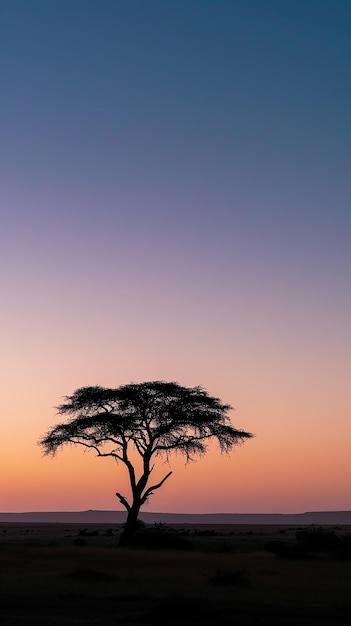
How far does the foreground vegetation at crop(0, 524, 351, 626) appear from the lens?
20031 mm

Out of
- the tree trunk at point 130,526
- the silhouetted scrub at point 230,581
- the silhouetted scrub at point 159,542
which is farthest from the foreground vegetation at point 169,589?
the tree trunk at point 130,526

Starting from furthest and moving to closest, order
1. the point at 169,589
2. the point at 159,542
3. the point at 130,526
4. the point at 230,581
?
1. the point at 130,526
2. the point at 159,542
3. the point at 230,581
4. the point at 169,589

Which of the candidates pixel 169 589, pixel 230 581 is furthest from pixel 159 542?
pixel 169 589

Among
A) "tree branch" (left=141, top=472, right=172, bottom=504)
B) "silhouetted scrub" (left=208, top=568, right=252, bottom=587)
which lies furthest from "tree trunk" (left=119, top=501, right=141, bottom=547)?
"silhouetted scrub" (left=208, top=568, right=252, bottom=587)

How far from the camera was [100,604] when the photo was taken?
2292 cm

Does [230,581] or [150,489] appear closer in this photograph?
[230,581]

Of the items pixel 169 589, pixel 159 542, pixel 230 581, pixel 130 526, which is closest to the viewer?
pixel 169 589

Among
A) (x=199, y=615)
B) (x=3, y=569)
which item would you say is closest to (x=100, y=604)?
(x=199, y=615)

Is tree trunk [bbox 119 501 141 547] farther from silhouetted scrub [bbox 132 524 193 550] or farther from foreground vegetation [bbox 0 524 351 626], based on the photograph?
foreground vegetation [bbox 0 524 351 626]

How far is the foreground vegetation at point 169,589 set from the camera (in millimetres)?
20031

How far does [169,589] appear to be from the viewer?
26.8 meters

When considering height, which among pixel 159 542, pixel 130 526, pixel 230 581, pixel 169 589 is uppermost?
pixel 130 526

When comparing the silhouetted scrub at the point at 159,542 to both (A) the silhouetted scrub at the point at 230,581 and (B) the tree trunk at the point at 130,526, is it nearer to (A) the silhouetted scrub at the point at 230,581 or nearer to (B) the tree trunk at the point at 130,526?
(B) the tree trunk at the point at 130,526

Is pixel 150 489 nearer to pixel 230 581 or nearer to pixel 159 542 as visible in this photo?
pixel 159 542
